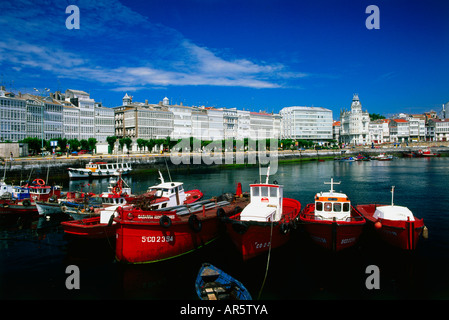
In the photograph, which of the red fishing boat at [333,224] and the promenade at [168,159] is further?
the promenade at [168,159]

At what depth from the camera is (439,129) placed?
189m

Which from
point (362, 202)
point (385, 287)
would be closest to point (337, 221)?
point (385, 287)

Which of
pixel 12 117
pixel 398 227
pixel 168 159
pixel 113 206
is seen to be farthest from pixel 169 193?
pixel 12 117

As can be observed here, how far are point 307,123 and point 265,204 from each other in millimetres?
166210

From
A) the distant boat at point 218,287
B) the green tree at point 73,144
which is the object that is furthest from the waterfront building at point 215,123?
the distant boat at point 218,287

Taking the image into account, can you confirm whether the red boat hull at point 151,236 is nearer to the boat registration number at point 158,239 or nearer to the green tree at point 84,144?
the boat registration number at point 158,239

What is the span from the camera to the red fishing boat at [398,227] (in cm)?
2023

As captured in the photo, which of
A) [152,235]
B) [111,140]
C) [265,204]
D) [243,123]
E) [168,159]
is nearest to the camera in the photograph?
[152,235]

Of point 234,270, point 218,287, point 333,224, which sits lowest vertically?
point 234,270

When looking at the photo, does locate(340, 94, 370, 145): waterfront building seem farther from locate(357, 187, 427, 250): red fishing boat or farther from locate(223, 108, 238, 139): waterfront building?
locate(357, 187, 427, 250): red fishing boat

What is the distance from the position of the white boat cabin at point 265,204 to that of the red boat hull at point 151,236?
319 cm

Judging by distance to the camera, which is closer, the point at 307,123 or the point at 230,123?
the point at 230,123

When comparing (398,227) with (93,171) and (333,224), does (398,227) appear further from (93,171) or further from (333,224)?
(93,171)
